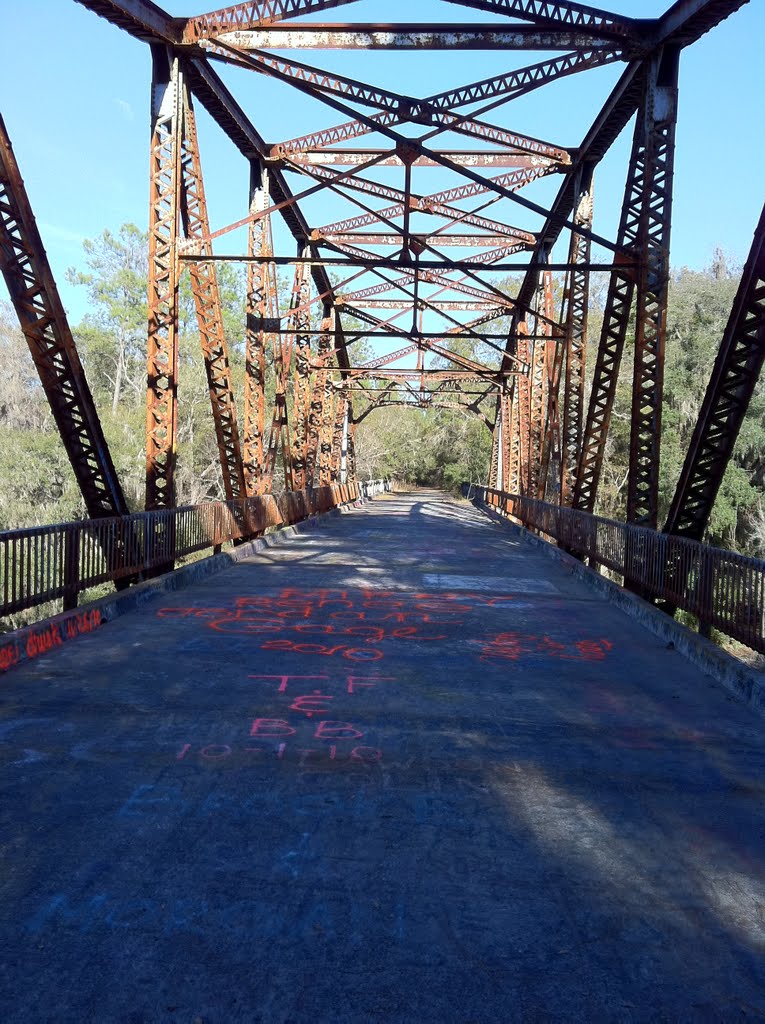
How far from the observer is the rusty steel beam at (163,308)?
14602 mm

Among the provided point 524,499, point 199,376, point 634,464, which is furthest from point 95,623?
point 199,376

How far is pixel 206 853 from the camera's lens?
157 inches

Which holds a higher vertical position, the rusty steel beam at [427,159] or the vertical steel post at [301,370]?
the rusty steel beam at [427,159]

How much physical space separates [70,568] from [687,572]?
21.9ft

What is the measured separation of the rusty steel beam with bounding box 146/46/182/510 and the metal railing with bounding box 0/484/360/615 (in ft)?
2.81

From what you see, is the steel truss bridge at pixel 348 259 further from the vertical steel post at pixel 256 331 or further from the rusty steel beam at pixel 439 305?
the rusty steel beam at pixel 439 305

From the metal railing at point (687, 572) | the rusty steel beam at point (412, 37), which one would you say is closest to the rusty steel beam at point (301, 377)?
the rusty steel beam at point (412, 37)

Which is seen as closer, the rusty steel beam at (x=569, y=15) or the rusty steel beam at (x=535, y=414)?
the rusty steel beam at (x=569, y=15)

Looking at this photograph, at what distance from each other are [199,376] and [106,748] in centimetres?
4420

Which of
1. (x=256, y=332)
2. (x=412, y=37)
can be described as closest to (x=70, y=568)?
(x=412, y=37)

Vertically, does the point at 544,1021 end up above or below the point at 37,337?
below

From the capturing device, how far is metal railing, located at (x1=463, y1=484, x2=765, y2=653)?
25.5 feet

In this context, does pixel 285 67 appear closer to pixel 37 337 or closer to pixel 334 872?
pixel 37 337

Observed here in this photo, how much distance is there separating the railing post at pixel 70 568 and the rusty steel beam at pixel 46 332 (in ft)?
5.01
